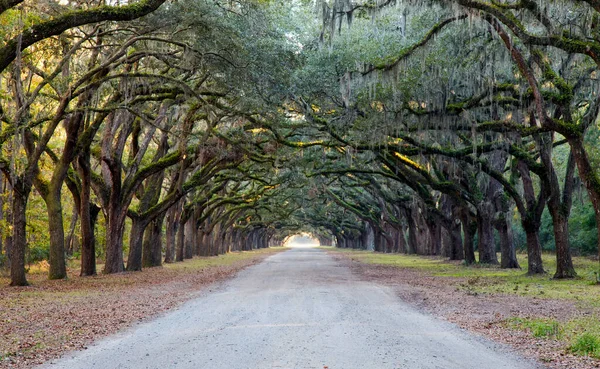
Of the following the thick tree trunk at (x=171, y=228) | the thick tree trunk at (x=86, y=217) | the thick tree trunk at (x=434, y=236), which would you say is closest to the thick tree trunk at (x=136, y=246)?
the thick tree trunk at (x=86, y=217)

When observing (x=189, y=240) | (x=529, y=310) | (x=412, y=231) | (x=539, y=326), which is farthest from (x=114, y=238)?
(x=412, y=231)

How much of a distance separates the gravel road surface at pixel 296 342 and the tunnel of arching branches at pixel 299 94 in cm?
545

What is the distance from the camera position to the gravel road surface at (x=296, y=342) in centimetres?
663

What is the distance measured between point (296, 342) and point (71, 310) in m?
5.81

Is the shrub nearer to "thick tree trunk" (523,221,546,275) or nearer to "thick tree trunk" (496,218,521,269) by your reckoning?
"thick tree trunk" (523,221,546,275)

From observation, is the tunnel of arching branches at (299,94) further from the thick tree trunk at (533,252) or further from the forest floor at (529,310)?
the forest floor at (529,310)

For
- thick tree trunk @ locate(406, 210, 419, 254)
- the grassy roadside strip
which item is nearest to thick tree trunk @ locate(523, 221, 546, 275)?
the grassy roadside strip

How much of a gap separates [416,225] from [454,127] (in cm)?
3038

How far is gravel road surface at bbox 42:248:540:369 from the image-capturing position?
261 inches

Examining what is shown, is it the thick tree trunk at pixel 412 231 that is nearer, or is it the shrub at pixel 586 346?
the shrub at pixel 586 346

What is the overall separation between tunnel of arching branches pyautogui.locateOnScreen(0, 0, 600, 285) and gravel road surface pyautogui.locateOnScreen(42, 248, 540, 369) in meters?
5.45

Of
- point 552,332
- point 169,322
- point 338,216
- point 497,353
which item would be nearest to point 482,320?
point 552,332

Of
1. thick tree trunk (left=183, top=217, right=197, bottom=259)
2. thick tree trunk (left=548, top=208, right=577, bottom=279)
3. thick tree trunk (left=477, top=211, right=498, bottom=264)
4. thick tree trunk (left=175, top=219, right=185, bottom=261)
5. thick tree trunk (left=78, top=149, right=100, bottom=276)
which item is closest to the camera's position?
thick tree trunk (left=548, top=208, right=577, bottom=279)

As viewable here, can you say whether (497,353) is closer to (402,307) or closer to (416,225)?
(402,307)
